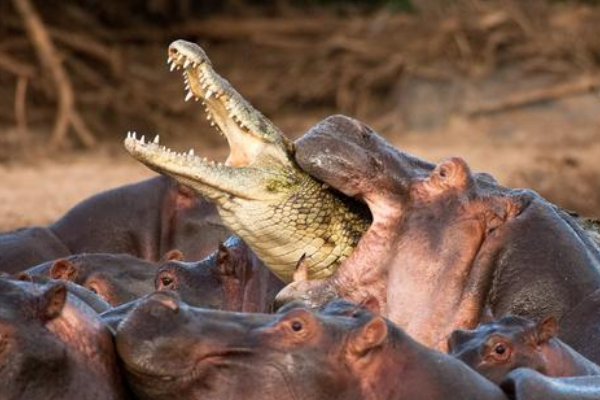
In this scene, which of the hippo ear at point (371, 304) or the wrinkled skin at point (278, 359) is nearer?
the wrinkled skin at point (278, 359)

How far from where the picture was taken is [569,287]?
17.6 feet

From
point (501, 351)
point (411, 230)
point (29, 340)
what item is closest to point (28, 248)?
point (411, 230)

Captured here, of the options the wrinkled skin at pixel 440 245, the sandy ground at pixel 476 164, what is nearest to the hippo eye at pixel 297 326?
the wrinkled skin at pixel 440 245

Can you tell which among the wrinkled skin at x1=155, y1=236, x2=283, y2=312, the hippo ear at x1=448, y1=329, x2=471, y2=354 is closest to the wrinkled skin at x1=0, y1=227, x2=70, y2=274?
the wrinkled skin at x1=155, y1=236, x2=283, y2=312

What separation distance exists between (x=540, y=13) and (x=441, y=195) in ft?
35.1

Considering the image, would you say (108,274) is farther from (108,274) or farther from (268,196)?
(268,196)

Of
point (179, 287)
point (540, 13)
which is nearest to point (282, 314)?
point (179, 287)

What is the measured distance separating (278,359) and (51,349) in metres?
0.49

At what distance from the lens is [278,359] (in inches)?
169

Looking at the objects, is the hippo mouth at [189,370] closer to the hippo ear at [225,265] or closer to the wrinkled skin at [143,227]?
the hippo ear at [225,265]

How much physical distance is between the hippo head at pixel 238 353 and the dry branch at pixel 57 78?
33.5ft

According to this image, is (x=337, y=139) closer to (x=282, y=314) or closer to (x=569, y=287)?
(x=569, y=287)

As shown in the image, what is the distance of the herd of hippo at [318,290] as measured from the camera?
4.26 m

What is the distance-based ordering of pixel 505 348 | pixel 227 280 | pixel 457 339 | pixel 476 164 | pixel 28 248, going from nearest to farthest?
pixel 505 348 < pixel 457 339 < pixel 227 280 < pixel 28 248 < pixel 476 164
